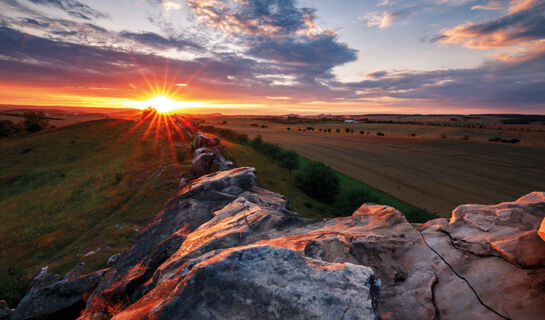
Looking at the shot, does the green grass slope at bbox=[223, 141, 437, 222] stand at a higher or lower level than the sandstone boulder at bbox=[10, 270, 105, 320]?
lower

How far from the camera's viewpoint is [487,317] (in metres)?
3.83

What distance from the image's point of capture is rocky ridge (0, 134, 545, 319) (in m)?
3.33

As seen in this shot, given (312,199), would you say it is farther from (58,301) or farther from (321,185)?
(58,301)

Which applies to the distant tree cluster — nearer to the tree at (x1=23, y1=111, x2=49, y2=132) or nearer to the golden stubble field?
the tree at (x1=23, y1=111, x2=49, y2=132)

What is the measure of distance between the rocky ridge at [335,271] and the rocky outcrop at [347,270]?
0.06ft

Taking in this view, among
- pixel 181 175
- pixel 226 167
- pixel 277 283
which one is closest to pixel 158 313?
pixel 277 283

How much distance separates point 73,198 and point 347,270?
2861 cm

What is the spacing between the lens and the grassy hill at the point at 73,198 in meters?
13.6

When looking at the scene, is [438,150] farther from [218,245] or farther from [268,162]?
[218,245]

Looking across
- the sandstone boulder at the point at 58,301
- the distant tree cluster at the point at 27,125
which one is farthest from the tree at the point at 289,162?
the distant tree cluster at the point at 27,125

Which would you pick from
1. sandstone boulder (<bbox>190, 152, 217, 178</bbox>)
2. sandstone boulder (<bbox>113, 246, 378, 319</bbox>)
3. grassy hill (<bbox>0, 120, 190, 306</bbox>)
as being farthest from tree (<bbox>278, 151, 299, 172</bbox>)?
sandstone boulder (<bbox>113, 246, 378, 319</bbox>)

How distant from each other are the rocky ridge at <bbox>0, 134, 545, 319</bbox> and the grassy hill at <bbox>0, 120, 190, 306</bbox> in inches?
257

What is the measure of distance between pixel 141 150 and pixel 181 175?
54.9 ft

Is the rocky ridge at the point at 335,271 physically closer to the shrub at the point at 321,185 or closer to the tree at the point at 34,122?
the shrub at the point at 321,185
